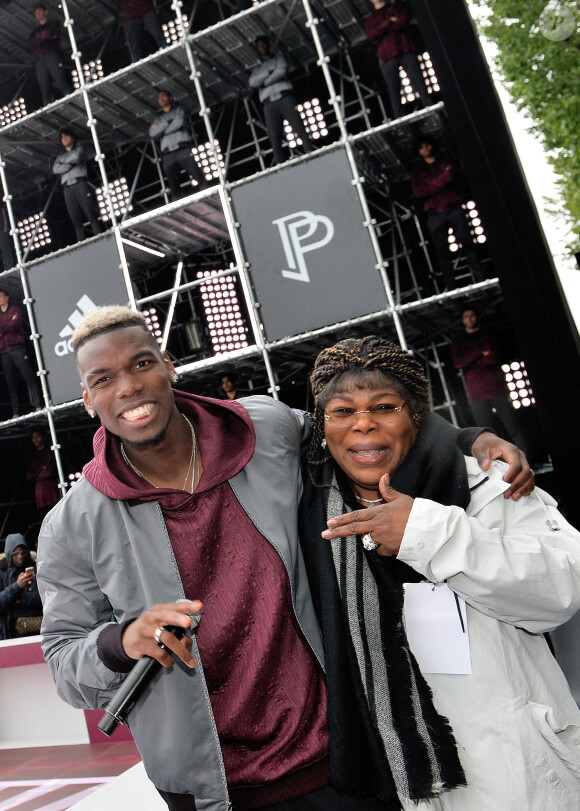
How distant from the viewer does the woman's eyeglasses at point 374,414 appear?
64.0 inches

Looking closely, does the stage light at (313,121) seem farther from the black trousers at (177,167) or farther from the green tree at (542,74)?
the green tree at (542,74)

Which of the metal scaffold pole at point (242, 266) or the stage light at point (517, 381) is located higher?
the metal scaffold pole at point (242, 266)

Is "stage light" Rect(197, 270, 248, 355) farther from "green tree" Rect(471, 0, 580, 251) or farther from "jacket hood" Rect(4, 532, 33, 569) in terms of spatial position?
"green tree" Rect(471, 0, 580, 251)

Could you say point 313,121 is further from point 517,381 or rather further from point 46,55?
point 517,381

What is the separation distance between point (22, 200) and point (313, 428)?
1269 cm

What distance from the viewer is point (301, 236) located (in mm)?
7938

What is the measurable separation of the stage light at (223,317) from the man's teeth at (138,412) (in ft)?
26.4

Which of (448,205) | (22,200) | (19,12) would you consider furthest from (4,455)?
(448,205)

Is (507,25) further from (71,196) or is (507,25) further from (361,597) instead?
(361,597)

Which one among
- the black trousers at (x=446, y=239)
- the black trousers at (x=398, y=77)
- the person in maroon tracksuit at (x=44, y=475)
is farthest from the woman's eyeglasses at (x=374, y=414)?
the person in maroon tracksuit at (x=44, y=475)

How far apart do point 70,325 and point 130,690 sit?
8758mm

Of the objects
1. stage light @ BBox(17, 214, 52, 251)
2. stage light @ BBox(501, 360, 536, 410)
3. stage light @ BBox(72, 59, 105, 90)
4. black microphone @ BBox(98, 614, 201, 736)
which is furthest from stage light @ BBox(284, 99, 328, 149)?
black microphone @ BBox(98, 614, 201, 736)

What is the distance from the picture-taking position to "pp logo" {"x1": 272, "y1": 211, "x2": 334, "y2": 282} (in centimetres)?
782

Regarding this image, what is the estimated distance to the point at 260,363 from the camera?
980 centimetres
